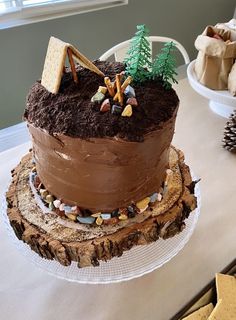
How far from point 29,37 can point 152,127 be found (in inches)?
54.0

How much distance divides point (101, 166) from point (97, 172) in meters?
0.02

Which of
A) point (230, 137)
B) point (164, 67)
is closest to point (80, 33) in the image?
point (230, 137)

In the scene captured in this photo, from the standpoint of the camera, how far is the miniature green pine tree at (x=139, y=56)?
0.68 metres

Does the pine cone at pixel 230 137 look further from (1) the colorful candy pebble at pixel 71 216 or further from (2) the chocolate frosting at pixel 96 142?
(1) the colorful candy pebble at pixel 71 216

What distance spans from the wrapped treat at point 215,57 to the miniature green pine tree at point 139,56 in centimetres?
55

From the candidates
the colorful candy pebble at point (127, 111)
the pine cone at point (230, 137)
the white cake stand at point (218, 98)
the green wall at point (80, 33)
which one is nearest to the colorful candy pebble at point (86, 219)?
the colorful candy pebble at point (127, 111)

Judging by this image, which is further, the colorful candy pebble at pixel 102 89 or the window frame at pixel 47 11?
the window frame at pixel 47 11

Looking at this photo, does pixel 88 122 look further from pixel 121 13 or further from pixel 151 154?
pixel 121 13

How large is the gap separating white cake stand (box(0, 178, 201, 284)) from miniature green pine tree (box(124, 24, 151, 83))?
0.35 metres

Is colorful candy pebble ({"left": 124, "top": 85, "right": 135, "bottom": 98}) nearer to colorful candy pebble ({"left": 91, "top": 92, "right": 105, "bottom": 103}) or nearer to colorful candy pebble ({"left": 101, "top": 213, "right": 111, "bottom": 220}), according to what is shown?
colorful candy pebble ({"left": 91, "top": 92, "right": 105, "bottom": 103})

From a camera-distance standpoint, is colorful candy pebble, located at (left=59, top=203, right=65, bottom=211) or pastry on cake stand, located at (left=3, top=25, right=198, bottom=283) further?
colorful candy pebble, located at (left=59, top=203, right=65, bottom=211)

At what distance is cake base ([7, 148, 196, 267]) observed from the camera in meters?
0.68

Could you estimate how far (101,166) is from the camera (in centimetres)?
64

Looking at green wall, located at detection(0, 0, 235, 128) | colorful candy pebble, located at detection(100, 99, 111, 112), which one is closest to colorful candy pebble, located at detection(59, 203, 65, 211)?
colorful candy pebble, located at detection(100, 99, 111, 112)
